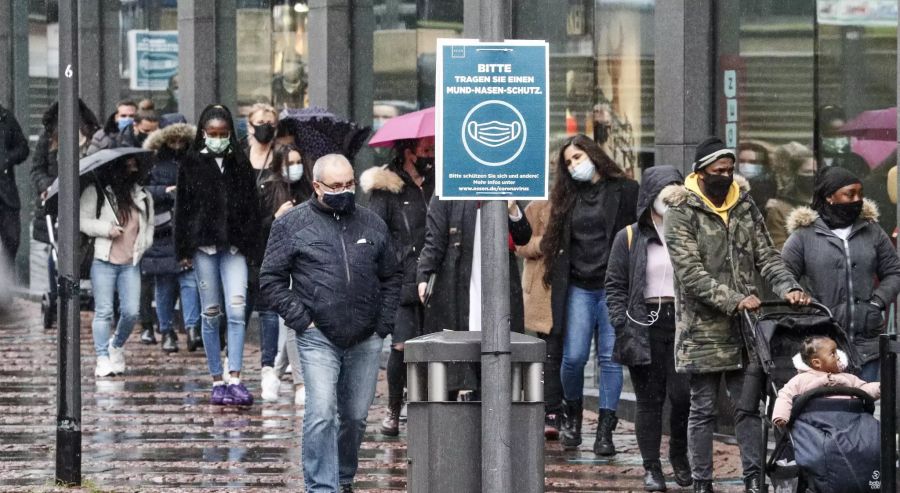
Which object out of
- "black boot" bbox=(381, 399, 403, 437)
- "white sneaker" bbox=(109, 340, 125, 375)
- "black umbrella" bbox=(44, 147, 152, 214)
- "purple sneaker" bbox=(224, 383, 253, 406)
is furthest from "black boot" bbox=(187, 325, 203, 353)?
"black boot" bbox=(381, 399, 403, 437)

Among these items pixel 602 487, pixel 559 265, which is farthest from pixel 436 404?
pixel 559 265

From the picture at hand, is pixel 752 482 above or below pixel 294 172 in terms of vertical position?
below

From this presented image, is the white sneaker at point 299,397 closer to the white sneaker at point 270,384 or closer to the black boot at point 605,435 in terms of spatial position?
the white sneaker at point 270,384

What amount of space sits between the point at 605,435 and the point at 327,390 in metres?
2.60

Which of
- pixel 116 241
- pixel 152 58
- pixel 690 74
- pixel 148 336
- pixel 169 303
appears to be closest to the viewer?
pixel 690 74

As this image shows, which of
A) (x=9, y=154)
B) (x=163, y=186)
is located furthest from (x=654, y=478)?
(x=9, y=154)

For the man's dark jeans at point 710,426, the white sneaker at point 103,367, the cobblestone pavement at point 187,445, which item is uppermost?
the man's dark jeans at point 710,426

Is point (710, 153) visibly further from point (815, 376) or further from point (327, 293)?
point (327, 293)

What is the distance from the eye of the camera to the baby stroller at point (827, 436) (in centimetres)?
885

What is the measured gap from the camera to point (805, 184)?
12312mm

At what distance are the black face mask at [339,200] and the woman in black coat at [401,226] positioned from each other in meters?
2.55

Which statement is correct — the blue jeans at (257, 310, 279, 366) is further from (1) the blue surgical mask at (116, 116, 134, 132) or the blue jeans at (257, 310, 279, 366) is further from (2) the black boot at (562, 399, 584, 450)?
(1) the blue surgical mask at (116, 116, 134, 132)

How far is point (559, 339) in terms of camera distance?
12.3 metres

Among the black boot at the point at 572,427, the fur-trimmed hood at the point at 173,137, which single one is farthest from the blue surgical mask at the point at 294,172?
the black boot at the point at 572,427
